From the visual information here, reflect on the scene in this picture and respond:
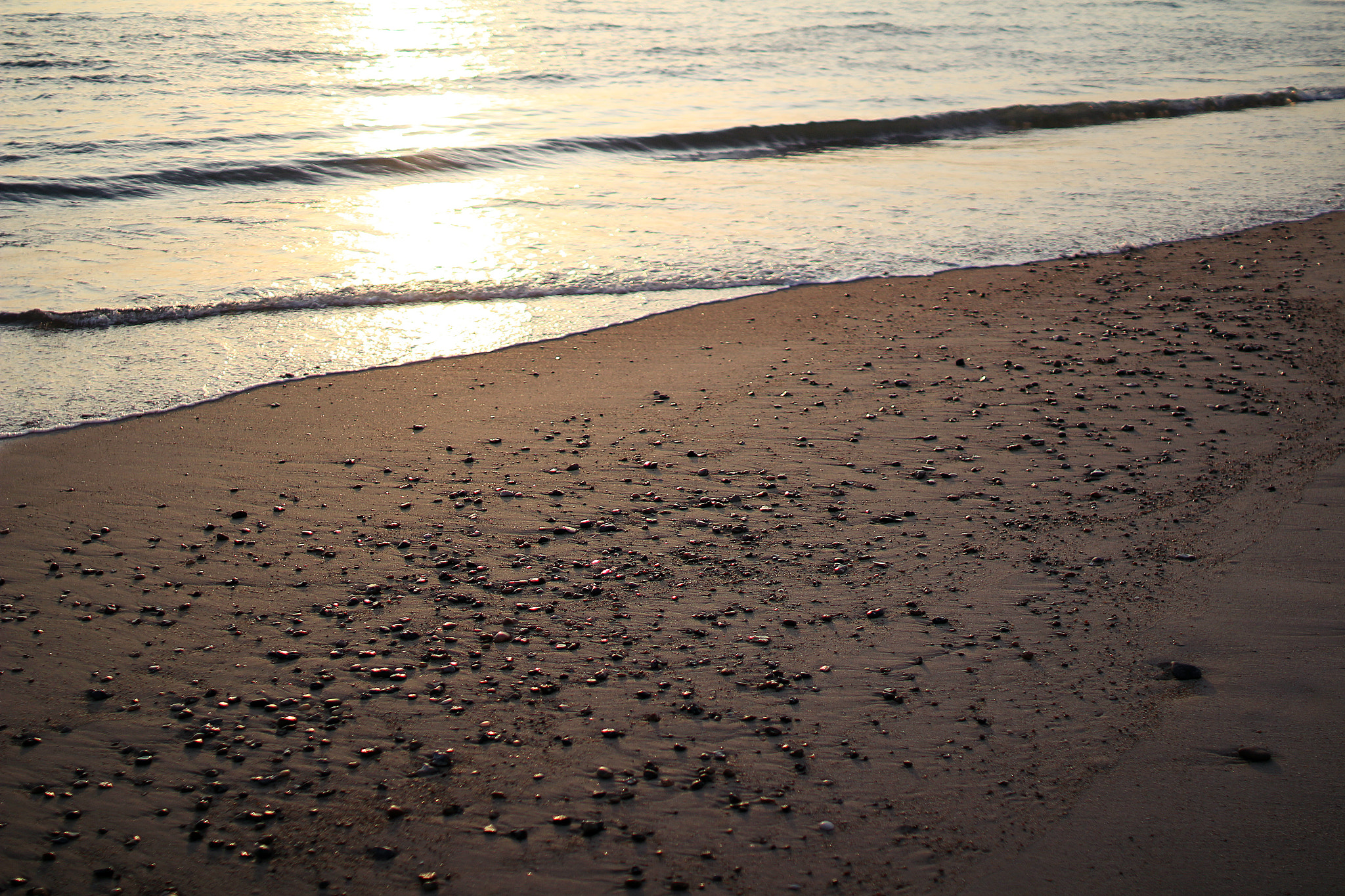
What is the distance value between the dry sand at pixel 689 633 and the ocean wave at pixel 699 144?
6.35 m

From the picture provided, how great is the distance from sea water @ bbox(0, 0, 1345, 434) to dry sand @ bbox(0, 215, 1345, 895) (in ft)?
4.84

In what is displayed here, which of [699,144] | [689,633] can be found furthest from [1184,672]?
[699,144]

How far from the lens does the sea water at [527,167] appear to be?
686 cm

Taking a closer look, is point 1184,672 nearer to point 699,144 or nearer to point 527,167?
point 527,167

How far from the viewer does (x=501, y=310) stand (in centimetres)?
706

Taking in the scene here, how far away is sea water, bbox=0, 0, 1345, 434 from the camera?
686cm

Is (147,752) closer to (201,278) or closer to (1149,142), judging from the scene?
(201,278)

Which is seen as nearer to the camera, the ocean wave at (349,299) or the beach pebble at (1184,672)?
the beach pebble at (1184,672)

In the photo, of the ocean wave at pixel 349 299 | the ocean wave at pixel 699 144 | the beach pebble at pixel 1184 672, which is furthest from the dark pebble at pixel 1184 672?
the ocean wave at pixel 699 144

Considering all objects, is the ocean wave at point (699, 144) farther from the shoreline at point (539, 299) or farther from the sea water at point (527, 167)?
the shoreline at point (539, 299)

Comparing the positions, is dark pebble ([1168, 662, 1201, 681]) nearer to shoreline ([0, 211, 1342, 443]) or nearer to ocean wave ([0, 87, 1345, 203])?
Result: shoreline ([0, 211, 1342, 443])

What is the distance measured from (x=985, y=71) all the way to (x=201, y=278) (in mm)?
15550

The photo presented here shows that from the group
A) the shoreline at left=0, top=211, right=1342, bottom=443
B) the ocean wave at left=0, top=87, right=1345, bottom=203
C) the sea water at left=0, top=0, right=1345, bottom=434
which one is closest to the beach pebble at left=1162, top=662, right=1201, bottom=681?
the shoreline at left=0, top=211, right=1342, bottom=443

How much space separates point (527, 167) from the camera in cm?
1190
